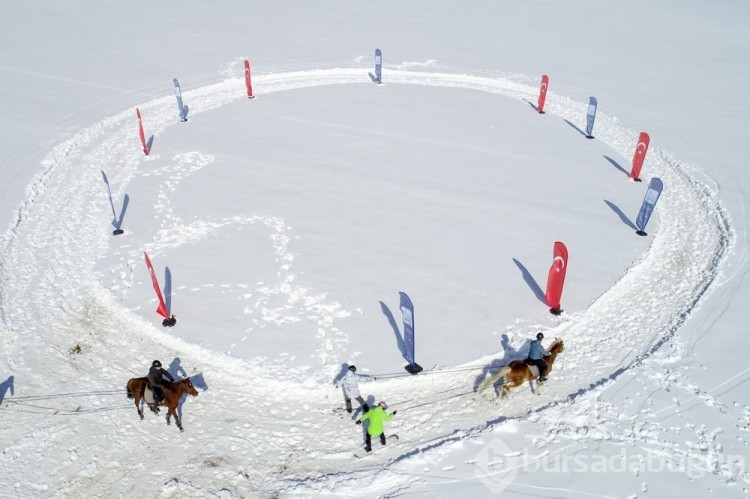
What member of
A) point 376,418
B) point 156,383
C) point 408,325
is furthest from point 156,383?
point 408,325

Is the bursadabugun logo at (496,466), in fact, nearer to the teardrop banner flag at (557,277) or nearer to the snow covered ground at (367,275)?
the snow covered ground at (367,275)

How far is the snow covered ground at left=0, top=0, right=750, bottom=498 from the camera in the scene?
30.3 ft

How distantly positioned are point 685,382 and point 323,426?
7194 mm

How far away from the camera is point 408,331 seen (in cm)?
1061

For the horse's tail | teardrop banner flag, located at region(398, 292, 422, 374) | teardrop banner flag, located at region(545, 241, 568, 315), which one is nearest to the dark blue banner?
teardrop banner flag, located at region(398, 292, 422, 374)

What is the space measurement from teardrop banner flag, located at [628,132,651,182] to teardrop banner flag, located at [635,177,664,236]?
2993mm

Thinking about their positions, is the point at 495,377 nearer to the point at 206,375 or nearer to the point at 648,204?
the point at 206,375

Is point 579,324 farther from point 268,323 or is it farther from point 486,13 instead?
point 486,13

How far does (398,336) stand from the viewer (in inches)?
472

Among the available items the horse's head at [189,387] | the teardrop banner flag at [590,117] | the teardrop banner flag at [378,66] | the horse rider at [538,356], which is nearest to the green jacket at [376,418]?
the horse rider at [538,356]

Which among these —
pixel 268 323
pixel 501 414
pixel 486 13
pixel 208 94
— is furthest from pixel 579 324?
pixel 486 13

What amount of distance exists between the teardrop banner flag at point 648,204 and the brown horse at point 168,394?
12613mm

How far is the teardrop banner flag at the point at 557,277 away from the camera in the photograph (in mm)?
11758

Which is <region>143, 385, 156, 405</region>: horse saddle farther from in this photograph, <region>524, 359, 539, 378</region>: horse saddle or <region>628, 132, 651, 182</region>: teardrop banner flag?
<region>628, 132, 651, 182</region>: teardrop banner flag
